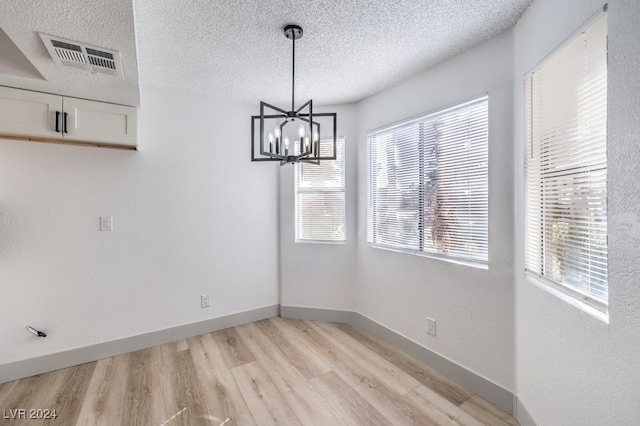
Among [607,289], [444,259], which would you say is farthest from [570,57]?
[444,259]

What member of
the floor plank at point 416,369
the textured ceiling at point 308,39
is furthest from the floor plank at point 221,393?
the textured ceiling at point 308,39

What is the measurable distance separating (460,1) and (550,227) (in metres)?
1.40

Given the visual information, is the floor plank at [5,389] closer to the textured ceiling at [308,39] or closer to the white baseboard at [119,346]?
the white baseboard at [119,346]

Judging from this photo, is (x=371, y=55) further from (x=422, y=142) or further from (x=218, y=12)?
(x=218, y=12)

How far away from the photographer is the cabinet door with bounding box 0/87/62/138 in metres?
1.92

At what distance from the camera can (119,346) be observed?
2.52m

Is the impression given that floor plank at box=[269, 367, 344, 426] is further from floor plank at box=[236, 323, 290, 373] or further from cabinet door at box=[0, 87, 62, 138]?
cabinet door at box=[0, 87, 62, 138]

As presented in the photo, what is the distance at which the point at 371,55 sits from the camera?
216 centimetres

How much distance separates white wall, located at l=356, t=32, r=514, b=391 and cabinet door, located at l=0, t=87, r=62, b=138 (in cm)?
275

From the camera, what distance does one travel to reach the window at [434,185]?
206cm

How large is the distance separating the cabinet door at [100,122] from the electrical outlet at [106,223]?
0.66 metres

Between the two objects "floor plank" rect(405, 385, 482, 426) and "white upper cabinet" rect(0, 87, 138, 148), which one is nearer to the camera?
"floor plank" rect(405, 385, 482, 426)

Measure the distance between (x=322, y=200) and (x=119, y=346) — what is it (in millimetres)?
2436

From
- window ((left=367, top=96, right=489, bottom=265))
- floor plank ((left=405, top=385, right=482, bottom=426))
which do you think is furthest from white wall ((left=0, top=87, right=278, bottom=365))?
floor plank ((left=405, top=385, right=482, bottom=426))
